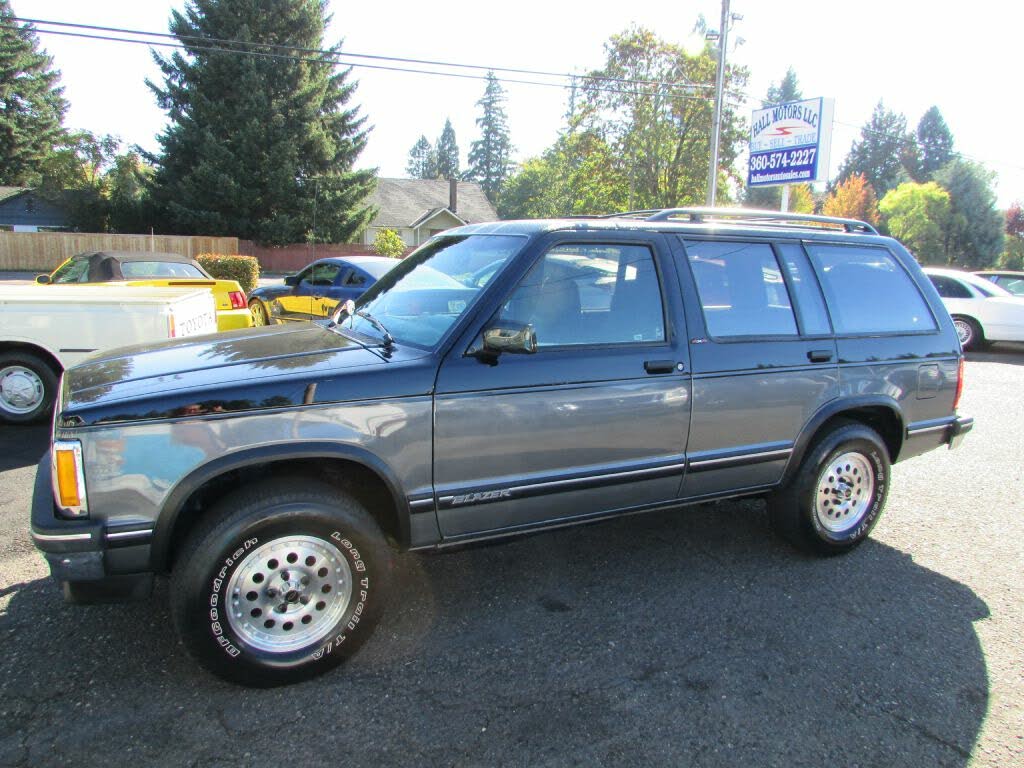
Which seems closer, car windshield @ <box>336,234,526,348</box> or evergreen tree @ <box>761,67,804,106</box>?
car windshield @ <box>336,234,526,348</box>

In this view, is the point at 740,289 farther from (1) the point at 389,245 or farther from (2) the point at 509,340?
(1) the point at 389,245

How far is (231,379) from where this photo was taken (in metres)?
2.69

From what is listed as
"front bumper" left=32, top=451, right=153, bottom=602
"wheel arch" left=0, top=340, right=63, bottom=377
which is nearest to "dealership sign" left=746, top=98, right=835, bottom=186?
"wheel arch" left=0, top=340, right=63, bottom=377

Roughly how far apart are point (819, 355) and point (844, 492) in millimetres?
897

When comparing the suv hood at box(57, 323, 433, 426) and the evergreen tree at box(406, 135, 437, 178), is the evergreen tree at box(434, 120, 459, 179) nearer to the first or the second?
the evergreen tree at box(406, 135, 437, 178)

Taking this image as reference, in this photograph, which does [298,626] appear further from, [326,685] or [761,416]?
[761,416]

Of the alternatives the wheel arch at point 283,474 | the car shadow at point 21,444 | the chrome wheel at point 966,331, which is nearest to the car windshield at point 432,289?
the wheel arch at point 283,474

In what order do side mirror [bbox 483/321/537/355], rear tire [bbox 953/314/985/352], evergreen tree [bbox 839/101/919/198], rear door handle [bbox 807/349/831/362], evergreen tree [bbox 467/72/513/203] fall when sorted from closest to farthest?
side mirror [bbox 483/321/537/355]
rear door handle [bbox 807/349/831/362]
rear tire [bbox 953/314/985/352]
evergreen tree [bbox 467/72/513/203]
evergreen tree [bbox 839/101/919/198]

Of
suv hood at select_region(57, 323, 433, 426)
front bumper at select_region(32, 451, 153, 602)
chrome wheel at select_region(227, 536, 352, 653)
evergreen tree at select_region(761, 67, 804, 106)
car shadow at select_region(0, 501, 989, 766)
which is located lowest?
car shadow at select_region(0, 501, 989, 766)

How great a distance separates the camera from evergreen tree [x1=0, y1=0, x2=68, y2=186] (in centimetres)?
4669

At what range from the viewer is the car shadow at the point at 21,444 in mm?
5445

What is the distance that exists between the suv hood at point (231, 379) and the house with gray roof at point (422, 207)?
145 feet

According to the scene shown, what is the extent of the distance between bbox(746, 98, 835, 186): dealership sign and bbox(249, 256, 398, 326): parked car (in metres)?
13.8

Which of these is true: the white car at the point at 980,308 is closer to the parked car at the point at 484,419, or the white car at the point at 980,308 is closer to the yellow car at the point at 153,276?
the parked car at the point at 484,419
